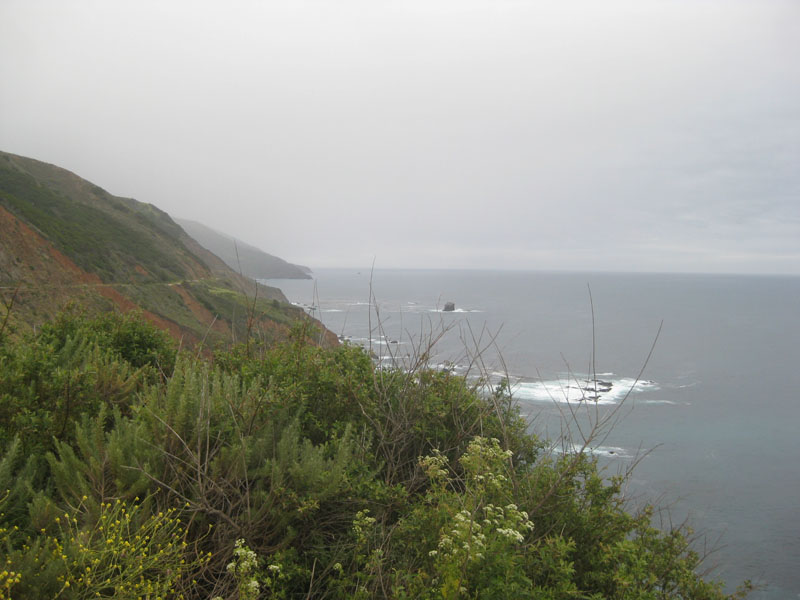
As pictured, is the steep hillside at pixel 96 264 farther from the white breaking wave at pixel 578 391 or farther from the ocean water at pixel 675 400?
the white breaking wave at pixel 578 391

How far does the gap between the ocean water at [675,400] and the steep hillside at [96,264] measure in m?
7.13

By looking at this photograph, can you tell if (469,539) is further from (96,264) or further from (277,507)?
(96,264)

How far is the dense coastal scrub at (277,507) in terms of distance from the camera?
2.74 meters


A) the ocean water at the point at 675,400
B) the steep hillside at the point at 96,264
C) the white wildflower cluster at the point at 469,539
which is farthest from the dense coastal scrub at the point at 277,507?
the steep hillside at the point at 96,264

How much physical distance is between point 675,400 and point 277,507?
45.8 m

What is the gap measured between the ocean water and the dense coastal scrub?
2.48ft

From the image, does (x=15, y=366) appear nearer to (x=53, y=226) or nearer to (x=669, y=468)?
(x=53, y=226)

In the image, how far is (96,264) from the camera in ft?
94.8

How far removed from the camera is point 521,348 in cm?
5172

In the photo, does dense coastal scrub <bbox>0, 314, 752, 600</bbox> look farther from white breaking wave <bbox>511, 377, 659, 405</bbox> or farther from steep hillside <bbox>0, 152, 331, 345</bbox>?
white breaking wave <bbox>511, 377, 659, 405</bbox>

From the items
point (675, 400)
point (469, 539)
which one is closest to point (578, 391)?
point (675, 400)

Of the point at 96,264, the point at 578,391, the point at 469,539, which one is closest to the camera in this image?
the point at 469,539

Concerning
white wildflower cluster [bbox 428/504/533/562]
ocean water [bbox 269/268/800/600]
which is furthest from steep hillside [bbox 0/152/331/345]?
white wildflower cluster [bbox 428/504/533/562]

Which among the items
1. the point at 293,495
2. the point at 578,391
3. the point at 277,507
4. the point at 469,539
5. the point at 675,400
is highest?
the point at 469,539
